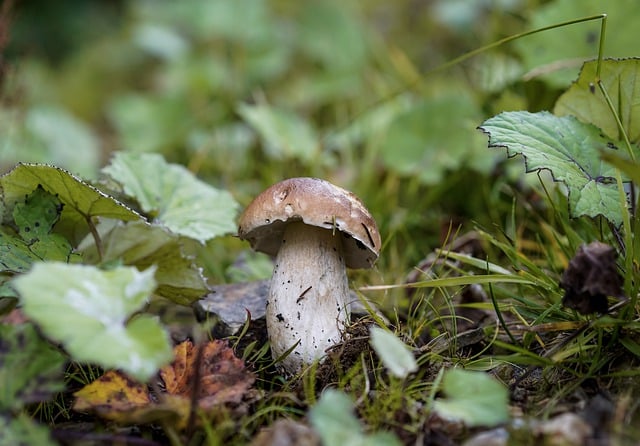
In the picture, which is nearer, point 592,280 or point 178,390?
point 592,280

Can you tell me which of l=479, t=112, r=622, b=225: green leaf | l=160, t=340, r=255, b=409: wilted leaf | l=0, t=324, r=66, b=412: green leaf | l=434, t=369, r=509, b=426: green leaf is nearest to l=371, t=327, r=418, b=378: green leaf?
l=434, t=369, r=509, b=426: green leaf

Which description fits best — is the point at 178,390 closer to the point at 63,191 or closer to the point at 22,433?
the point at 22,433

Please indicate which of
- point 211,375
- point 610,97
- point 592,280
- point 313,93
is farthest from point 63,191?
point 313,93

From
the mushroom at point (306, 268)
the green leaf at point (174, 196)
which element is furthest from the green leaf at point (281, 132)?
the mushroom at point (306, 268)

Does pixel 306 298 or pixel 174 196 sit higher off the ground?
pixel 174 196

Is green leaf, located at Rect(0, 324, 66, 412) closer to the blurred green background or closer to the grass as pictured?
the grass

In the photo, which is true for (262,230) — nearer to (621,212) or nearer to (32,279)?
(32,279)
